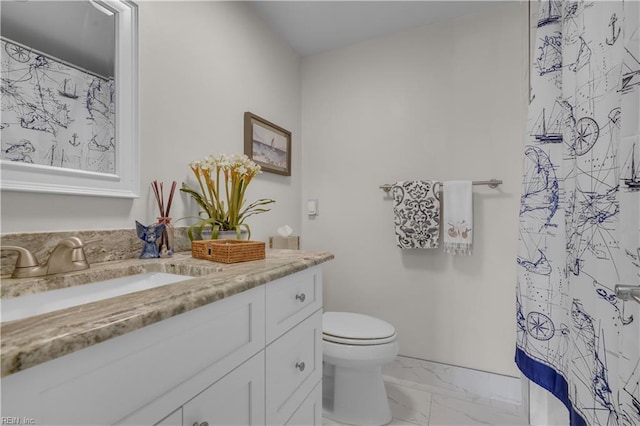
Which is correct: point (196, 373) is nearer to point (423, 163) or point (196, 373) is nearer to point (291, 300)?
point (291, 300)

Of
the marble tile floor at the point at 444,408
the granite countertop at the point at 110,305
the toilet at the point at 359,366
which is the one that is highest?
the granite countertop at the point at 110,305

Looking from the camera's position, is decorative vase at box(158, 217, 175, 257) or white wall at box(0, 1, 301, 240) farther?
decorative vase at box(158, 217, 175, 257)

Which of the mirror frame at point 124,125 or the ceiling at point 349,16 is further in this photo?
the ceiling at point 349,16

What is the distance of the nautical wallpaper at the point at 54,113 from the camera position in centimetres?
82

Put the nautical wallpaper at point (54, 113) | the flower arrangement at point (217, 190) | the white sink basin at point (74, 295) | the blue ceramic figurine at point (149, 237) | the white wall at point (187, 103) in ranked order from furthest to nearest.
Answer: the flower arrangement at point (217, 190)
the blue ceramic figurine at point (149, 237)
the white wall at point (187, 103)
the nautical wallpaper at point (54, 113)
the white sink basin at point (74, 295)

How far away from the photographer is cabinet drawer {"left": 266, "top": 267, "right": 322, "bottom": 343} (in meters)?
0.90

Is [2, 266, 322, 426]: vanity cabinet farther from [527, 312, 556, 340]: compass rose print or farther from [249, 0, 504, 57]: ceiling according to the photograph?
[249, 0, 504, 57]: ceiling

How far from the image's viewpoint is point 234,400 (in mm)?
739

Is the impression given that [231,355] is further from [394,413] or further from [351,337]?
[394,413]

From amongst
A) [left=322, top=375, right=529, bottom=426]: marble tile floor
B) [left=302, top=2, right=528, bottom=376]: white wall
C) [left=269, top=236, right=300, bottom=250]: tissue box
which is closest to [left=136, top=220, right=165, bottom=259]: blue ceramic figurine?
[left=269, top=236, right=300, bottom=250]: tissue box

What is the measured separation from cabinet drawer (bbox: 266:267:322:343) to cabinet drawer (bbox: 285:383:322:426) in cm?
32

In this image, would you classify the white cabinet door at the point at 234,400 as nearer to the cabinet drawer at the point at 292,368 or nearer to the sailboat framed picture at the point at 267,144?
the cabinet drawer at the point at 292,368

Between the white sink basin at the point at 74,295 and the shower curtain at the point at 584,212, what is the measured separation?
1.09 m

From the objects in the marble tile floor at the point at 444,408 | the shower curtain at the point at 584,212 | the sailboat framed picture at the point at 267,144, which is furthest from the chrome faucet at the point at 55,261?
the marble tile floor at the point at 444,408
